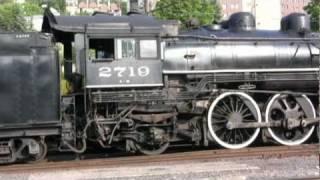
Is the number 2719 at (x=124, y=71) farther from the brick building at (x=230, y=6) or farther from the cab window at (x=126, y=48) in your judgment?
Answer: the brick building at (x=230, y=6)

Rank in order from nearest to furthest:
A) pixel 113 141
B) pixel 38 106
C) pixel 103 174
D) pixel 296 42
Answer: pixel 103 174 → pixel 38 106 → pixel 113 141 → pixel 296 42

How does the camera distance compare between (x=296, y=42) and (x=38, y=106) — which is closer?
(x=38, y=106)

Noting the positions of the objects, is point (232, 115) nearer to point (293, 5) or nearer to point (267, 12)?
point (267, 12)

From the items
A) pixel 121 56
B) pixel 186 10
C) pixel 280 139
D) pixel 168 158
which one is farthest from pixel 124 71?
pixel 186 10

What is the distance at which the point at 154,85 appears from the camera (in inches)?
494

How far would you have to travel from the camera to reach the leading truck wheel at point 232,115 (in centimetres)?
1322

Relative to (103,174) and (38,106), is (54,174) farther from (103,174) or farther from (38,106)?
(38,106)

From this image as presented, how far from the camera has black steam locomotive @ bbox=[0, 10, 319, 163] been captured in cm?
1188

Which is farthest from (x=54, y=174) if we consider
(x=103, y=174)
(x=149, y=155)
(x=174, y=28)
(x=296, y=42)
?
(x=296, y=42)

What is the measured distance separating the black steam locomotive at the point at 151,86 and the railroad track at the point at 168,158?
0.45 m

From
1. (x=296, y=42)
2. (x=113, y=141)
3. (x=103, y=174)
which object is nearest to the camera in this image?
(x=103, y=174)

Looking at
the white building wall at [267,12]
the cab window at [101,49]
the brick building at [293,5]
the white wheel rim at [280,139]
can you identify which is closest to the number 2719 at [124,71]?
the cab window at [101,49]

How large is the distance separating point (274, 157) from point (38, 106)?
4.98 m

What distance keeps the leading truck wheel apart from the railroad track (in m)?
0.44
